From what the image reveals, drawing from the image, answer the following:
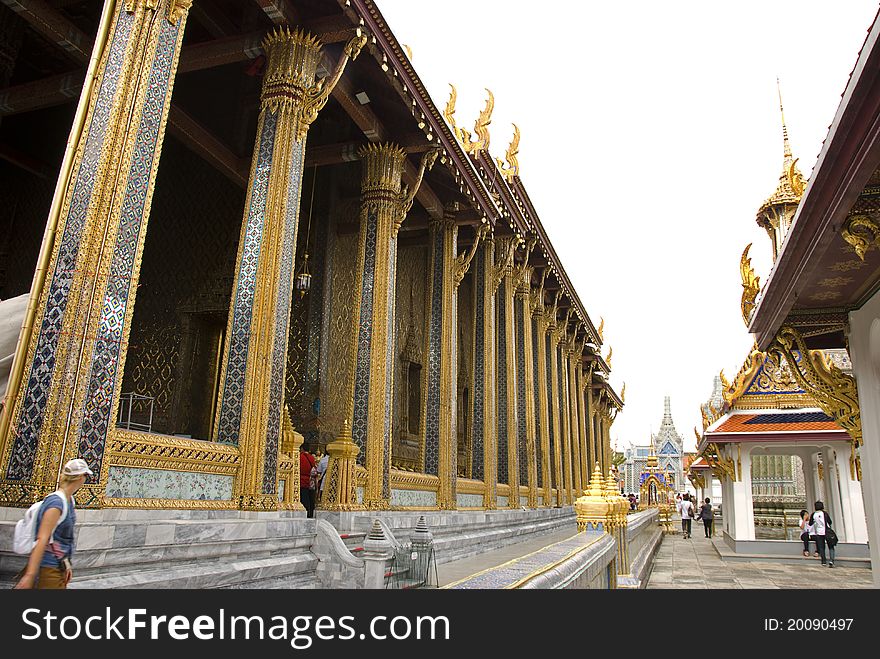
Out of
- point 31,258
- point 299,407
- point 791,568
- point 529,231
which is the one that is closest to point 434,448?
point 299,407

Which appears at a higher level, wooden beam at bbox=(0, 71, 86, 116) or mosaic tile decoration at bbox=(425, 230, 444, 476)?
wooden beam at bbox=(0, 71, 86, 116)

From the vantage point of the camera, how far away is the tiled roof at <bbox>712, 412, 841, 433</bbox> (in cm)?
1538

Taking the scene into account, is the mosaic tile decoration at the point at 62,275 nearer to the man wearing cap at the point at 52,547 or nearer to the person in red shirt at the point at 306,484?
the man wearing cap at the point at 52,547

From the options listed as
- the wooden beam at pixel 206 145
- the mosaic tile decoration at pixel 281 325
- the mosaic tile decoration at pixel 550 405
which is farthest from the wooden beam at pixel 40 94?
the mosaic tile decoration at pixel 550 405

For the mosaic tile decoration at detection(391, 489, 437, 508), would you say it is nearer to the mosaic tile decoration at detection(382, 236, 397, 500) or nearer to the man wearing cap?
the mosaic tile decoration at detection(382, 236, 397, 500)

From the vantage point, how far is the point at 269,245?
6.16m

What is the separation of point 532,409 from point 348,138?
7.71 m

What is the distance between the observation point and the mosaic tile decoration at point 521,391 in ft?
48.6

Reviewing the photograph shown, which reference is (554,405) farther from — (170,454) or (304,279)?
(170,454)

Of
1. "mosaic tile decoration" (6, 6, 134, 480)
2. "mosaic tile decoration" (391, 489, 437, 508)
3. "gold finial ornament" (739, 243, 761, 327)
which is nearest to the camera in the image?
"mosaic tile decoration" (6, 6, 134, 480)

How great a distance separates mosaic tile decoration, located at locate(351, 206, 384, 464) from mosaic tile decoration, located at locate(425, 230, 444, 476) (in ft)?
7.64

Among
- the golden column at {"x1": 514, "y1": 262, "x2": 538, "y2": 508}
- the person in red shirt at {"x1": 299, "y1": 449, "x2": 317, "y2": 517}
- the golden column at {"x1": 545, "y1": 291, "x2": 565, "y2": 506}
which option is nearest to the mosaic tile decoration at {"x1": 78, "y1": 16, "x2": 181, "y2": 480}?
the person in red shirt at {"x1": 299, "y1": 449, "x2": 317, "y2": 517}

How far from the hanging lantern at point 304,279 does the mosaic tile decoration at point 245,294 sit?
3709mm
